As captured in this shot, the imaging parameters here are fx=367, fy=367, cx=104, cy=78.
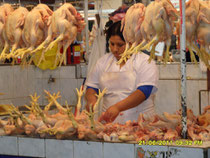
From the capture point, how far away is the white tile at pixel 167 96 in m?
4.64

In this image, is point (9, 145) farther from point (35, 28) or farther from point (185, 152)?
point (185, 152)

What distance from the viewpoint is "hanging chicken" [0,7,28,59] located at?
2.55 metres

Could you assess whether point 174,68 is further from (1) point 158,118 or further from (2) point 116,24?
(1) point 158,118

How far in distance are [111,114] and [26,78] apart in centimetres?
244

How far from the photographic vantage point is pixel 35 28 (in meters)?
2.47

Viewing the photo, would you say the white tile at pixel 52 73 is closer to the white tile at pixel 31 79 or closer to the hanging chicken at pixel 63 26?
the white tile at pixel 31 79

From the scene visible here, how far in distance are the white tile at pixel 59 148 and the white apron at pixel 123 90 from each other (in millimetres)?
955

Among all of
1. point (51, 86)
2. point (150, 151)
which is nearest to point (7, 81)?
point (51, 86)

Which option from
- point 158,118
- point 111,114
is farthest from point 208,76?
point 158,118

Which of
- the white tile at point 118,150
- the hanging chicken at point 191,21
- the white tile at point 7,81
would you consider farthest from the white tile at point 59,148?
the white tile at point 7,81

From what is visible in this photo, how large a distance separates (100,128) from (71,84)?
2.64m

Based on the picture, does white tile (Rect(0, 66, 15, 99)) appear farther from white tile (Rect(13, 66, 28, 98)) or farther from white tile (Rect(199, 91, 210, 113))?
white tile (Rect(199, 91, 210, 113))

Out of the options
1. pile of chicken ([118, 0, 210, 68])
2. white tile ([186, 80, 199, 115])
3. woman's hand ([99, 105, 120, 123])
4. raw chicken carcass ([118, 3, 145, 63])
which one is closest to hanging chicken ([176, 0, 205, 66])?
pile of chicken ([118, 0, 210, 68])

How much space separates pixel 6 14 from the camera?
2.70m
